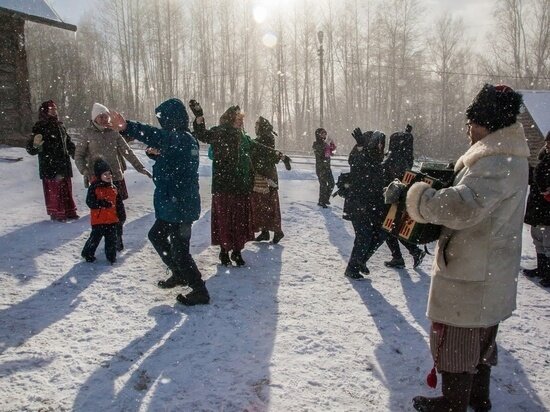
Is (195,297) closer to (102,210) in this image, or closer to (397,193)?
(102,210)

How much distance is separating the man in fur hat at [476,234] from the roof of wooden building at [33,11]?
1322cm

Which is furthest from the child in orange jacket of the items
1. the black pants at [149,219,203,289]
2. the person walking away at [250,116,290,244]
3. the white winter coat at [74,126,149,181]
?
the person walking away at [250,116,290,244]

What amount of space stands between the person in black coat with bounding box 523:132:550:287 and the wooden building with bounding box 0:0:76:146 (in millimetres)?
12766

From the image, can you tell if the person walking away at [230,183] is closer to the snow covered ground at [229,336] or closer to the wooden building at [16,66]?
the snow covered ground at [229,336]

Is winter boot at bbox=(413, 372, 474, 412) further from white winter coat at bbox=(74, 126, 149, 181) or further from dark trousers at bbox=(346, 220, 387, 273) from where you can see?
white winter coat at bbox=(74, 126, 149, 181)

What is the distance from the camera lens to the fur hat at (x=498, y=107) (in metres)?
2.02

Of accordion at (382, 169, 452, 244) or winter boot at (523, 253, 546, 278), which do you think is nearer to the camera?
accordion at (382, 169, 452, 244)

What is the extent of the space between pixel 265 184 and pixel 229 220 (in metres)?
1.19

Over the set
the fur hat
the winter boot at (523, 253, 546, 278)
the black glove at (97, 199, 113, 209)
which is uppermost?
the fur hat

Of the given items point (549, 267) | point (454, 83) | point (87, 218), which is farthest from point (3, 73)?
point (454, 83)

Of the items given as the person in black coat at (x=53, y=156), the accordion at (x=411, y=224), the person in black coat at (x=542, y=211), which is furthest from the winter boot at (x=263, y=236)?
the accordion at (x=411, y=224)

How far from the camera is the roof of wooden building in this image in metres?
11.5

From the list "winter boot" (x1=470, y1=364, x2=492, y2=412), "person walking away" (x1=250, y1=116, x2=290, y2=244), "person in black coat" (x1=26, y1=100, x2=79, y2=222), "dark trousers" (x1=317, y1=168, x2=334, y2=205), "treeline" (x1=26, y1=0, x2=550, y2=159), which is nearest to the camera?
"winter boot" (x1=470, y1=364, x2=492, y2=412)

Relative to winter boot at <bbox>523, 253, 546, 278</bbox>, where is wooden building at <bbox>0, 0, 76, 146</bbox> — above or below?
above
